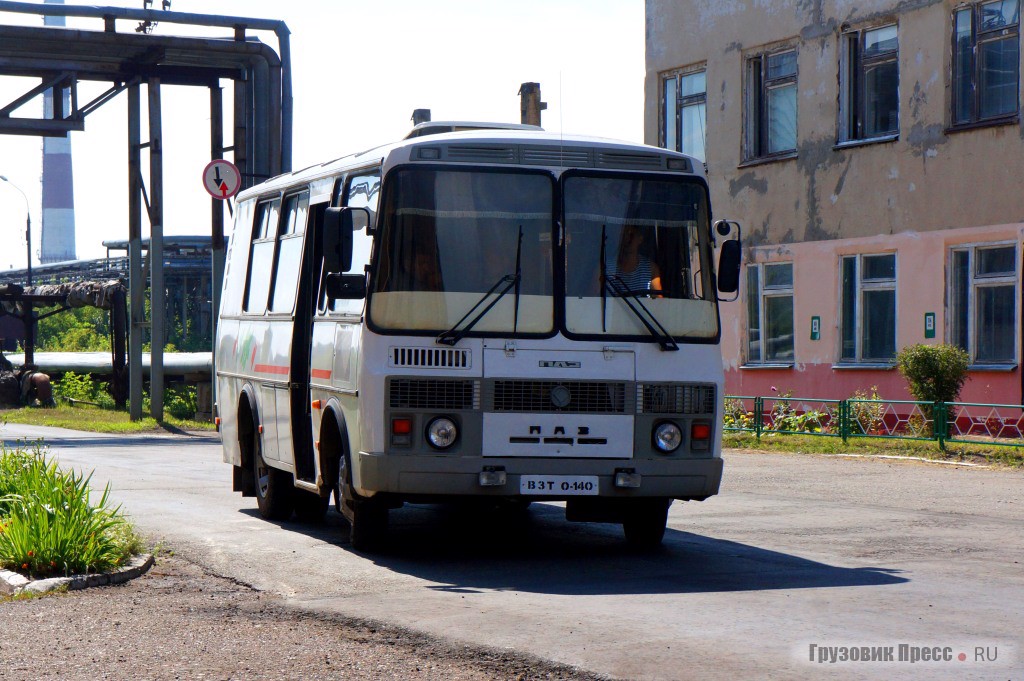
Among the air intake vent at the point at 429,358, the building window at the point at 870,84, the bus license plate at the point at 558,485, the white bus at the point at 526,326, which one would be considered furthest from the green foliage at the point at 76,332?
the bus license plate at the point at 558,485

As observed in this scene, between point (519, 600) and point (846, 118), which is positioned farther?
point (846, 118)

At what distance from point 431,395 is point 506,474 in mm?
744

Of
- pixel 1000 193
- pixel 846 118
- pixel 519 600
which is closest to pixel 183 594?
pixel 519 600

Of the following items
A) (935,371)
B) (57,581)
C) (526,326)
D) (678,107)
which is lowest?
(57,581)

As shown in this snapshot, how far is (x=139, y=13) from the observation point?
2828cm

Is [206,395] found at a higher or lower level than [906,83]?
lower

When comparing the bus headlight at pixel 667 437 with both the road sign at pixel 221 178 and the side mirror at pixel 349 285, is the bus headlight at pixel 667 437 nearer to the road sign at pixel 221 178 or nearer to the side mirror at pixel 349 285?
the side mirror at pixel 349 285

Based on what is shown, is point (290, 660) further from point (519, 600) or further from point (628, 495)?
point (628, 495)

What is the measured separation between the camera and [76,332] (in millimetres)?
89250

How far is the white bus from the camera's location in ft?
35.0

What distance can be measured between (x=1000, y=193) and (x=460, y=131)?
14012mm

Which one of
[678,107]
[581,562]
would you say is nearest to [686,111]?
[678,107]

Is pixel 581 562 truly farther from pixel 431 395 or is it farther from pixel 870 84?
pixel 870 84

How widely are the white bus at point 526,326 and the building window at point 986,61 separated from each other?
13846 mm
